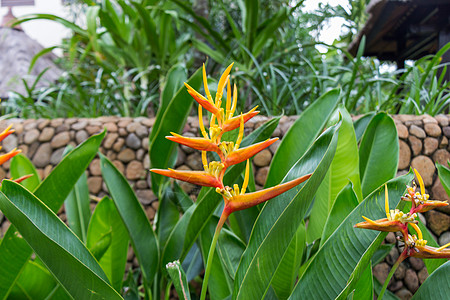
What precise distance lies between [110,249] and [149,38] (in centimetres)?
172

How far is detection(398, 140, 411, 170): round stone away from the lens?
5.28 ft

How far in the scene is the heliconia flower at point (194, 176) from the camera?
17.5 inches

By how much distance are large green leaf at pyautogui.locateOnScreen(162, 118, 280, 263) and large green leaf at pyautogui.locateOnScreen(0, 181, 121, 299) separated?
0.82 feet

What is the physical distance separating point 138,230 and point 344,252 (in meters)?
0.56

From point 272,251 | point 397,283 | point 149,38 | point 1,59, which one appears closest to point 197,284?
point 397,283

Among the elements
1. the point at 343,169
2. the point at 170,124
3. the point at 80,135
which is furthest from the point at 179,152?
the point at 343,169

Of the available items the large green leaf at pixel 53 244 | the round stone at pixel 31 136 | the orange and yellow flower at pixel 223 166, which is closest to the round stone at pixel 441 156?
the orange and yellow flower at pixel 223 166

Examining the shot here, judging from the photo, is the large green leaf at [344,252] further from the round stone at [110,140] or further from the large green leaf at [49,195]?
the round stone at [110,140]

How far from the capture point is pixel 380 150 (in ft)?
3.24

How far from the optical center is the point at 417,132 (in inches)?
63.8

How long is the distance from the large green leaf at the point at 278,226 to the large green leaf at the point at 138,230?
0.41 metres

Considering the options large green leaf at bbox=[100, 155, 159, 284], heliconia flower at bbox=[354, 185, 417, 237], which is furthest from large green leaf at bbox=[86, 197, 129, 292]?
heliconia flower at bbox=[354, 185, 417, 237]

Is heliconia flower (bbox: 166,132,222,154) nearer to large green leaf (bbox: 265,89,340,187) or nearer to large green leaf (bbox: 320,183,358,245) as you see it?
large green leaf (bbox: 320,183,358,245)

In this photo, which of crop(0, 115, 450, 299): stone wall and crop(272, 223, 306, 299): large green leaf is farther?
crop(0, 115, 450, 299): stone wall
